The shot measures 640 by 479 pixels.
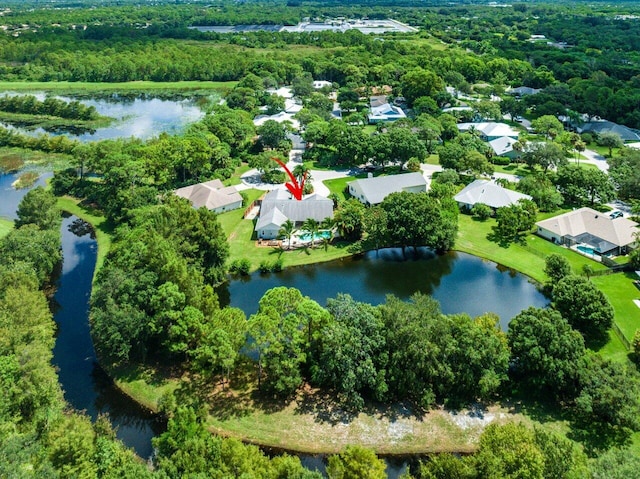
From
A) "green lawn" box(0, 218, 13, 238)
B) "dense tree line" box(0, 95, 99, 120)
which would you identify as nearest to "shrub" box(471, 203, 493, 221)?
"green lawn" box(0, 218, 13, 238)

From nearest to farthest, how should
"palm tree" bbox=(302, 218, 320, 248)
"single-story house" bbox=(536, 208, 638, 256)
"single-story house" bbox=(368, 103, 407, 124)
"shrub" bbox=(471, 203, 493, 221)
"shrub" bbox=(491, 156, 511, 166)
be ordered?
"single-story house" bbox=(536, 208, 638, 256), "palm tree" bbox=(302, 218, 320, 248), "shrub" bbox=(471, 203, 493, 221), "shrub" bbox=(491, 156, 511, 166), "single-story house" bbox=(368, 103, 407, 124)

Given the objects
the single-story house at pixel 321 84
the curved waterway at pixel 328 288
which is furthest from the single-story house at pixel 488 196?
the single-story house at pixel 321 84

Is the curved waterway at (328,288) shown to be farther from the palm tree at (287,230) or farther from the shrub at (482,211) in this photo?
the shrub at (482,211)

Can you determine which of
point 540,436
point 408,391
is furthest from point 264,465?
point 540,436

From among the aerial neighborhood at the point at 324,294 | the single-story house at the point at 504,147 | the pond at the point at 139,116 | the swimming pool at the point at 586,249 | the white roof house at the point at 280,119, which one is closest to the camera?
the aerial neighborhood at the point at 324,294

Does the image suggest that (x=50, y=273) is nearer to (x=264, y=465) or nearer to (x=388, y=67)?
(x=264, y=465)

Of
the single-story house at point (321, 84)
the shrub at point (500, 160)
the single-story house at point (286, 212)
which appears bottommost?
the shrub at point (500, 160)

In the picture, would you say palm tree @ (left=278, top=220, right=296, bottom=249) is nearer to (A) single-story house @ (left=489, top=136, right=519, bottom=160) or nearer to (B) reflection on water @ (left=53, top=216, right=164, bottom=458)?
(B) reflection on water @ (left=53, top=216, right=164, bottom=458)

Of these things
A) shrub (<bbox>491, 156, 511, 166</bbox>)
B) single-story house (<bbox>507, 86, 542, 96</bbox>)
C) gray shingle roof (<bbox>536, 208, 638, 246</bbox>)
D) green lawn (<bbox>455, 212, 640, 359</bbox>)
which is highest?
gray shingle roof (<bbox>536, 208, 638, 246</bbox>)
